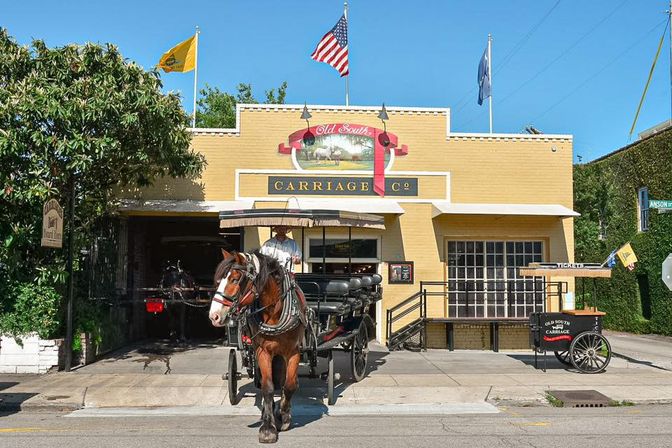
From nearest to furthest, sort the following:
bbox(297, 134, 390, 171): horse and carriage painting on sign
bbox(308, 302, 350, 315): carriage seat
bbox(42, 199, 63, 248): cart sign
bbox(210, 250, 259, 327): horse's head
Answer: bbox(210, 250, 259, 327): horse's head
bbox(308, 302, 350, 315): carriage seat
bbox(42, 199, 63, 248): cart sign
bbox(297, 134, 390, 171): horse and carriage painting on sign

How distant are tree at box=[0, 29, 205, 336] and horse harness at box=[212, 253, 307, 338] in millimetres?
5466

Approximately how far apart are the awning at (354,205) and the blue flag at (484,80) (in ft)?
15.9

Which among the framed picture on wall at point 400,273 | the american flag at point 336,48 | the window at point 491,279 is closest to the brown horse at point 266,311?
the framed picture on wall at point 400,273

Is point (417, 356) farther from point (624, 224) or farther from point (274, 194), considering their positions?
point (624, 224)

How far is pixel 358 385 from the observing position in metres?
10.3

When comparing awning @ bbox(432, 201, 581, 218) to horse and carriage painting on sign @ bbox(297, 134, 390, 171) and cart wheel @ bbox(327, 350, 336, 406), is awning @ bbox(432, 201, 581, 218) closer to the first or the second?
horse and carriage painting on sign @ bbox(297, 134, 390, 171)

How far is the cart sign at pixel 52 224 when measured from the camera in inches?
418

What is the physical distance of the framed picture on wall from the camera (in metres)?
15.7

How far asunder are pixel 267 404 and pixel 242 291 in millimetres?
1377

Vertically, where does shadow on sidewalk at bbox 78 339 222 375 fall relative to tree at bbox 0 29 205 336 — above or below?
below

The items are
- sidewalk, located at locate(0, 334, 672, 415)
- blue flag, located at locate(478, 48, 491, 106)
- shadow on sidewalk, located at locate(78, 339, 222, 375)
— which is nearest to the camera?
sidewalk, located at locate(0, 334, 672, 415)

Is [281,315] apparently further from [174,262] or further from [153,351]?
[174,262]

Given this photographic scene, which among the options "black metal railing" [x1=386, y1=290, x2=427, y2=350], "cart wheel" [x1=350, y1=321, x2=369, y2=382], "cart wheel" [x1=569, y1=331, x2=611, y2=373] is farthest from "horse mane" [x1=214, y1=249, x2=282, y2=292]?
"black metal railing" [x1=386, y1=290, x2=427, y2=350]

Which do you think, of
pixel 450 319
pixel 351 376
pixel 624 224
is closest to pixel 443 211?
pixel 450 319
